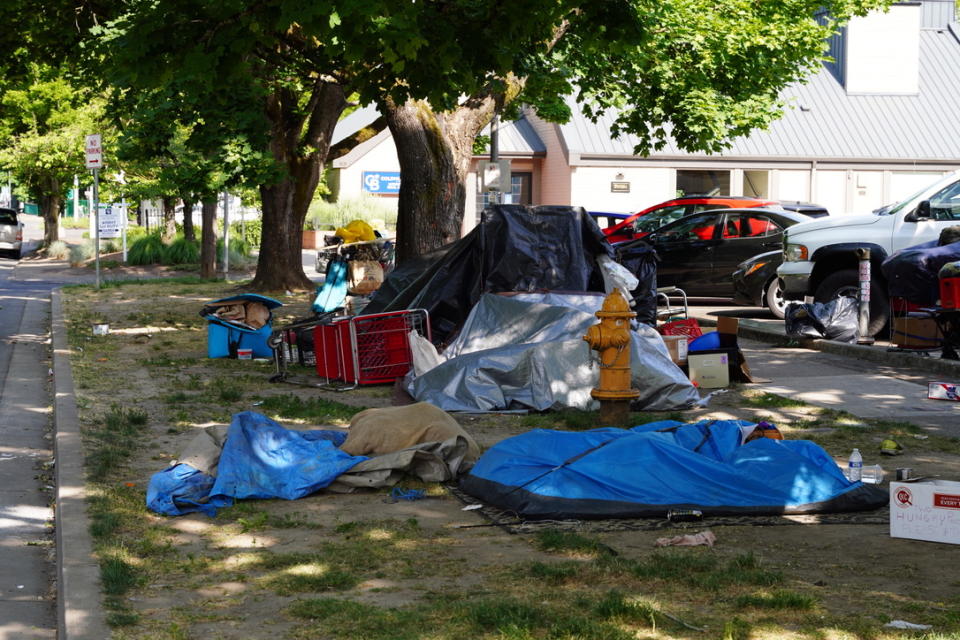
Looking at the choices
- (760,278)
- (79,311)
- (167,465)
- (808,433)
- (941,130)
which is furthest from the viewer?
(941,130)

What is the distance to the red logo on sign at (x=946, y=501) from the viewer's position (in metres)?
5.66

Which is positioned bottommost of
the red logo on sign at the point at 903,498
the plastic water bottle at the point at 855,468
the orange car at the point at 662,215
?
the plastic water bottle at the point at 855,468

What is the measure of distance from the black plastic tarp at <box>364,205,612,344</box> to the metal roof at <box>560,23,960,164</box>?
90.3ft

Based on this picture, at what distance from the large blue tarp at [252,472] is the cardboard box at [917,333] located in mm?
7826

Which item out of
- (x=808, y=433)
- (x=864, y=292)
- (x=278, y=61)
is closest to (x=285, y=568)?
(x=808, y=433)

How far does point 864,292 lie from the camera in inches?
552

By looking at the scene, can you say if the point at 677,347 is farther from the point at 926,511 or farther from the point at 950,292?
the point at 926,511

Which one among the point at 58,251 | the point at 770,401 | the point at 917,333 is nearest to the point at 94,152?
the point at 917,333

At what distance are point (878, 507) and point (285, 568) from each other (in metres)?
3.27

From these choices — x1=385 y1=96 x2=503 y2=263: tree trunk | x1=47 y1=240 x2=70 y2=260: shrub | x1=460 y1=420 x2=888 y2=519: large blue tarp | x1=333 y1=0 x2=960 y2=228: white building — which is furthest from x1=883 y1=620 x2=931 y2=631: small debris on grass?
x1=47 y1=240 x2=70 y2=260: shrub

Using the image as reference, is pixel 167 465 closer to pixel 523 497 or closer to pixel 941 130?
pixel 523 497

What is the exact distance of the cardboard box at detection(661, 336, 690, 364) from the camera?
11227 millimetres

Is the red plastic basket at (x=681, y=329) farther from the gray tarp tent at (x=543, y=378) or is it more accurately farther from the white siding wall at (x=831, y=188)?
the white siding wall at (x=831, y=188)

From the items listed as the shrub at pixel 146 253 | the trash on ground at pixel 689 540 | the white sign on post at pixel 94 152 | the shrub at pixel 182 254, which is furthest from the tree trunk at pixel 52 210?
the trash on ground at pixel 689 540
